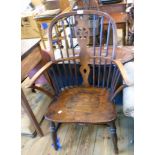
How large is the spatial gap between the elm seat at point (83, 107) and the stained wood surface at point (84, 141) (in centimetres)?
39

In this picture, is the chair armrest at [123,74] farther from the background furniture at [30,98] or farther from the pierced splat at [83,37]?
the background furniture at [30,98]

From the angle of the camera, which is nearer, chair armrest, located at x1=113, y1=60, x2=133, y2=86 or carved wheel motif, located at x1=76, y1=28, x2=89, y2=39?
chair armrest, located at x1=113, y1=60, x2=133, y2=86

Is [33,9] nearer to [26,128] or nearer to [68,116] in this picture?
[26,128]

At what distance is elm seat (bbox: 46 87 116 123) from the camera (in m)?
1.25

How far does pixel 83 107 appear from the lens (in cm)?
134

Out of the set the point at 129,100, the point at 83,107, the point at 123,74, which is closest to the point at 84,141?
the point at 83,107

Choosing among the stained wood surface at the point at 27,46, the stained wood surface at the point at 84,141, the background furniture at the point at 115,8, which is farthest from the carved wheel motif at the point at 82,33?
the background furniture at the point at 115,8

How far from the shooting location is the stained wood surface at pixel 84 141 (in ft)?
4.84

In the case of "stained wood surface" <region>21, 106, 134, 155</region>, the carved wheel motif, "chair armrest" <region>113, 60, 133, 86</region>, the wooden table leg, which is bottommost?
"stained wood surface" <region>21, 106, 134, 155</region>

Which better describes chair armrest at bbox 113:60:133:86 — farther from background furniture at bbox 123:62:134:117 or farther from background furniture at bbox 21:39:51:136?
background furniture at bbox 21:39:51:136

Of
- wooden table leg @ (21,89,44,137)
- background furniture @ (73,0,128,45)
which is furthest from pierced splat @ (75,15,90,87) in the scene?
background furniture @ (73,0,128,45)

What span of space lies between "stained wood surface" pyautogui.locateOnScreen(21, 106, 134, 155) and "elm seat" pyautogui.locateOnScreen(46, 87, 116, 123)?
1.26 feet
